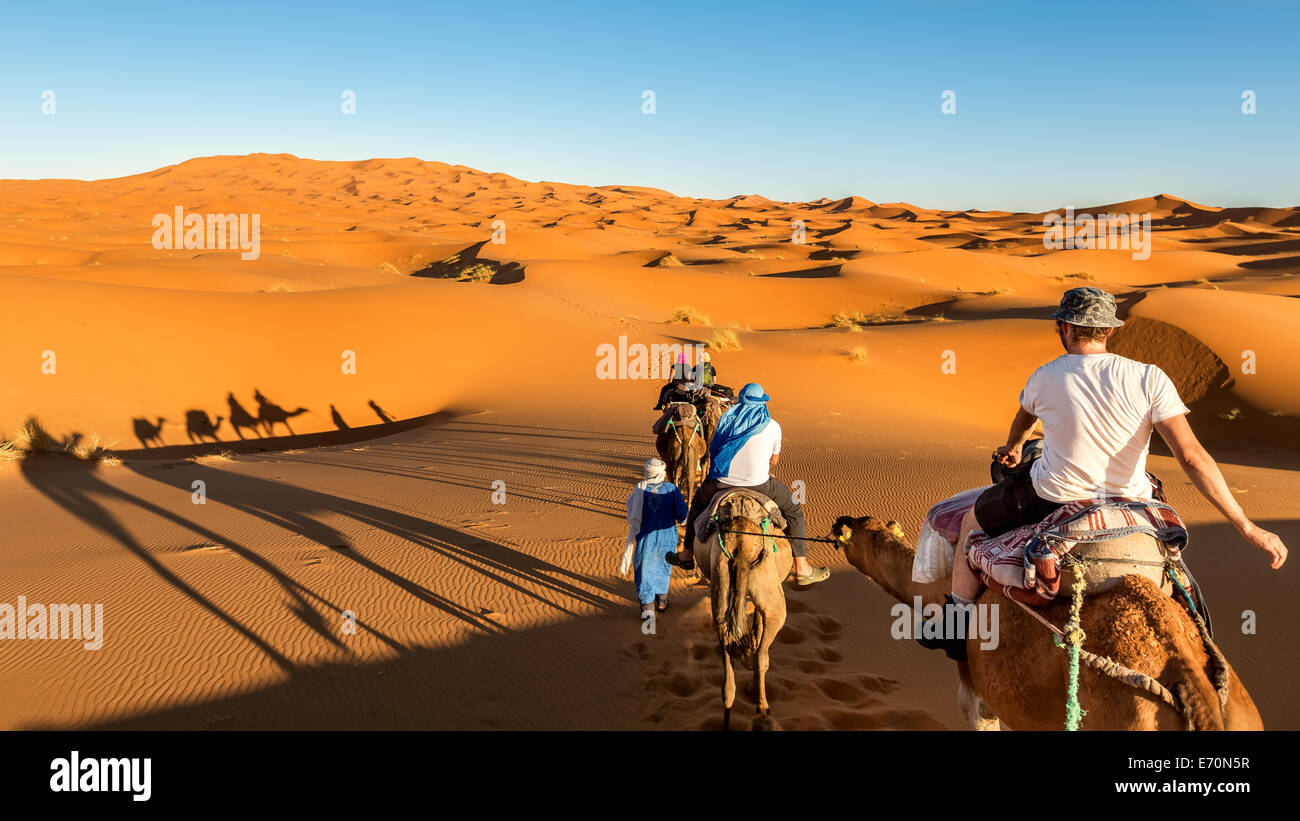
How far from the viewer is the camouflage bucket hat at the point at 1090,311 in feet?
10.6

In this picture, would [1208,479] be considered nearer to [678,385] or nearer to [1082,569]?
[1082,569]

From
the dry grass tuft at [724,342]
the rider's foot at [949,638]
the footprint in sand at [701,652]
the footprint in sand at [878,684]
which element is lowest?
the footprint in sand at [878,684]

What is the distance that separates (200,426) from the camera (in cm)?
1795

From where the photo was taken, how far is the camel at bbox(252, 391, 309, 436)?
1872cm

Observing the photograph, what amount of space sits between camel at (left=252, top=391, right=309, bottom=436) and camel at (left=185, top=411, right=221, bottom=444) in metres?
1.00

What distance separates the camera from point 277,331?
74.0ft

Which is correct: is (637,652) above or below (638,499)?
below

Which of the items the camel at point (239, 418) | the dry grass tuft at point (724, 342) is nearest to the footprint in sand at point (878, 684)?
the dry grass tuft at point (724, 342)

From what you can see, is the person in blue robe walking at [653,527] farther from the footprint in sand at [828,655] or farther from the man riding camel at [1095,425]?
the man riding camel at [1095,425]

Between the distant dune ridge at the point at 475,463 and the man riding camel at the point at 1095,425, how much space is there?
9.41ft

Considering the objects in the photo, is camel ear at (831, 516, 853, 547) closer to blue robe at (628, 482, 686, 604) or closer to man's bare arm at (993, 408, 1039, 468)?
man's bare arm at (993, 408, 1039, 468)

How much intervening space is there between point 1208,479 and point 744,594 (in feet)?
9.47

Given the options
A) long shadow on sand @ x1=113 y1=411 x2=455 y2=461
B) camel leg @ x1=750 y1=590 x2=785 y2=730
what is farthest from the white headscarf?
long shadow on sand @ x1=113 y1=411 x2=455 y2=461

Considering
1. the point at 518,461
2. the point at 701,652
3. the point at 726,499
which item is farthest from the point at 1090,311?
the point at 518,461
